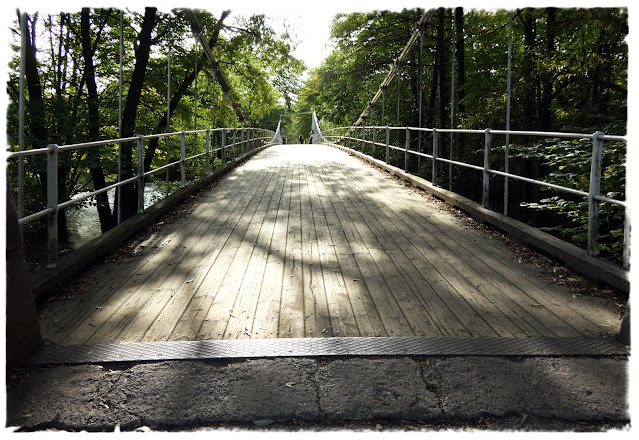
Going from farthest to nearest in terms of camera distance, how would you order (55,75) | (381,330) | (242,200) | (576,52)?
1. (55,75)
2. (576,52)
3. (242,200)
4. (381,330)

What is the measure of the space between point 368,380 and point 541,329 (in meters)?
1.09

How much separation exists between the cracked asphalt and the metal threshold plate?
50 millimetres

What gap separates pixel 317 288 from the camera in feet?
11.6

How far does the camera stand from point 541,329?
286cm

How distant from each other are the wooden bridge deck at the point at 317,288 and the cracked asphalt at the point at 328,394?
1.11 feet

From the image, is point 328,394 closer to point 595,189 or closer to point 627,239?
point 627,239

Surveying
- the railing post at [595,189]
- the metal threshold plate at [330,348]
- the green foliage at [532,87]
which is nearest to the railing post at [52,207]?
the metal threshold plate at [330,348]

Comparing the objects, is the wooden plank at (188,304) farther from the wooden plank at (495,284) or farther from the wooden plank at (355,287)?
the wooden plank at (495,284)

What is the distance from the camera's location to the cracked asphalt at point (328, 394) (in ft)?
6.75

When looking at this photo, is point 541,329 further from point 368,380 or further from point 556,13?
point 556,13

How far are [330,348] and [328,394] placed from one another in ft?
1.31

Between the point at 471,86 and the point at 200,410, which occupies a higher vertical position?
the point at 471,86

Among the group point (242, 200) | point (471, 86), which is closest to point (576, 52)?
point (471, 86)

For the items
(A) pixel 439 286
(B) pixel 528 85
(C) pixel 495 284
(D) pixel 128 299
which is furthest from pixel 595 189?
(B) pixel 528 85
